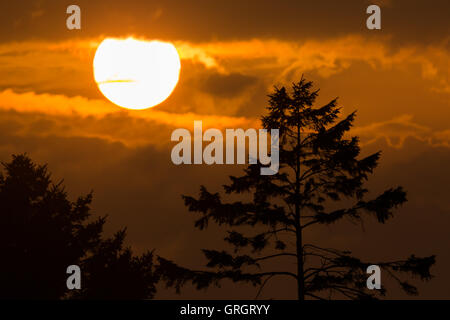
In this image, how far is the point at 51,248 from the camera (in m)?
39.5

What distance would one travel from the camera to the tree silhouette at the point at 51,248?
1492 inches

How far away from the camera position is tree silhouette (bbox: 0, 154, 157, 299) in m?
37.9

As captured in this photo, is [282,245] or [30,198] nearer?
Answer: [282,245]

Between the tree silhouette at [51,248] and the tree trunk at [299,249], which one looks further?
the tree silhouette at [51,248]

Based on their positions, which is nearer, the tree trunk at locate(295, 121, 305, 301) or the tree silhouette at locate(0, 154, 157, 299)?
the tree trunk at locate(295, 121, 305, 301)

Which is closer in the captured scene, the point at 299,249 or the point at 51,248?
the point at 299,249

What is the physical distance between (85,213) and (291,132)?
67.1ft

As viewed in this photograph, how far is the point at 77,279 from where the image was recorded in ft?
126
